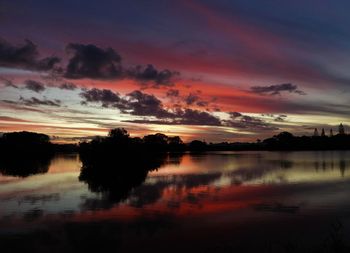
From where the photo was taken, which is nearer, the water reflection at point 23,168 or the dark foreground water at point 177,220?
the dark foreground water at point 177,220

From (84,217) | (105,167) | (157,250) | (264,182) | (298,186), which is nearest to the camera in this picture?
(157,250)

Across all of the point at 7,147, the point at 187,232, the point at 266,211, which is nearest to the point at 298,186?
the point at 266,211

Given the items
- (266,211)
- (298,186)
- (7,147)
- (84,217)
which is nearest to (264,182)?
(298,186)

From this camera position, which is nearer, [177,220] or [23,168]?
[177,220]

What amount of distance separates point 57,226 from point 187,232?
6952mm

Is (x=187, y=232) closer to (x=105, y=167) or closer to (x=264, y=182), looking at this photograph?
(x=264, y=182)

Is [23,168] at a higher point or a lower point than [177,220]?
lower

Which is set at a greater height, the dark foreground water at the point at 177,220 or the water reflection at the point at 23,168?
the dark foreground water at the point at 177,220

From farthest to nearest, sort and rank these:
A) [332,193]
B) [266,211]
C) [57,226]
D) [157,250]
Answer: [332,193]
[266,211]
[57,226]
[157,250]

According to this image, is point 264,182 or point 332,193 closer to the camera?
point 332,193

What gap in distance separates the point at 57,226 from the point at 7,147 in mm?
154650

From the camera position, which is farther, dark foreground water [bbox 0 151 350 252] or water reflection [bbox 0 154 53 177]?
water reflection [bbox 0 154 53 177]

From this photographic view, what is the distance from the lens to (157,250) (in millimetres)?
17375

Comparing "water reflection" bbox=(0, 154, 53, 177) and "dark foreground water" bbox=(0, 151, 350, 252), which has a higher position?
"dark foreground water" bbox=(0, 151, 350, 252)
